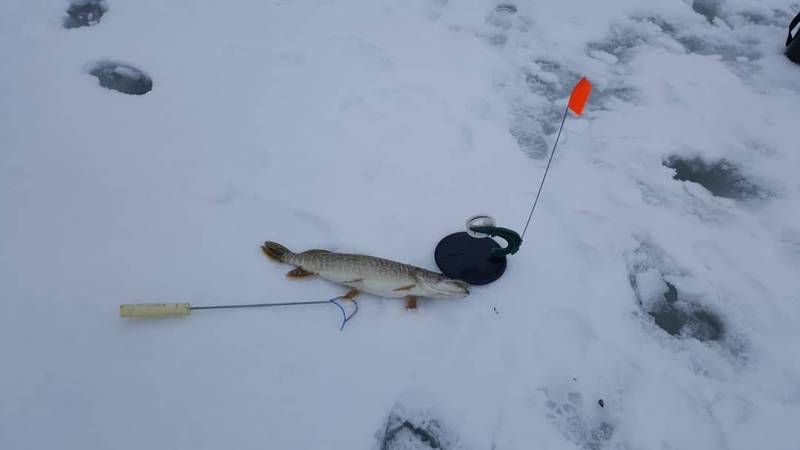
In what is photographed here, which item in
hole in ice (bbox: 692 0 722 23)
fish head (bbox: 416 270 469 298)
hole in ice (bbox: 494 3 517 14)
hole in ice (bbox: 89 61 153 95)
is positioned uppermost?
hole in ice (bbox: 692 0 722 23)

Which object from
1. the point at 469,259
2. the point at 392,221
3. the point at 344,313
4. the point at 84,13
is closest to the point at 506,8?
the point at 392,221

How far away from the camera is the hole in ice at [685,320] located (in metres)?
2.43

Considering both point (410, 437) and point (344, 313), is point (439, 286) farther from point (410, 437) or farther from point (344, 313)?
point (410, 437)

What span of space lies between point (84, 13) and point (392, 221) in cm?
302

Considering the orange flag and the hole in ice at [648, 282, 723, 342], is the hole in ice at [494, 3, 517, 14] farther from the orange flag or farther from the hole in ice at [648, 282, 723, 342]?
the hole in ice at [648, 282, 723, 342]

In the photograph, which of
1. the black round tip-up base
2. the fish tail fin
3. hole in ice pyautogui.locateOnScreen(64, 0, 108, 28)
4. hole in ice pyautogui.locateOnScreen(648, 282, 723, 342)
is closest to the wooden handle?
the fish tail fin

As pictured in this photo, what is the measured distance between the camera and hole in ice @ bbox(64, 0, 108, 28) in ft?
11.8

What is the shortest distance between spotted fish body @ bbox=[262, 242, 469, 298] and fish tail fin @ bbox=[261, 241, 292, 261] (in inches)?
7.5

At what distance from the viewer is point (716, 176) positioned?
318 cm

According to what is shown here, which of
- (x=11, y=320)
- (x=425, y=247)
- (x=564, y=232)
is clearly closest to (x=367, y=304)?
(x=425, y=247)

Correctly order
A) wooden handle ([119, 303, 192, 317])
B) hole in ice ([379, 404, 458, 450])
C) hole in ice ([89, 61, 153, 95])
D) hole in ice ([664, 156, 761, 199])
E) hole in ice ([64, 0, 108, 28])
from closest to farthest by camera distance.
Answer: hole in ice ([379, 404, 458, 450]) → wooden handle ([119, 303, 192, 317]) → hole in ice ([664, 156, 761, 199]) → hole in ice ([89, 61, 153, 95]) → hole in ice ([64, 0, 108, 28])

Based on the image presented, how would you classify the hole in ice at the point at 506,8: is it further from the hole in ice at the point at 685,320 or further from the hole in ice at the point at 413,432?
the hole in ice at the point at 413,432

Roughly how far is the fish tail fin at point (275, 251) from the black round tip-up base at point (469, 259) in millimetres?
809

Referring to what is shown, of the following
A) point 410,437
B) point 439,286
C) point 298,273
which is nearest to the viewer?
point 410,437
